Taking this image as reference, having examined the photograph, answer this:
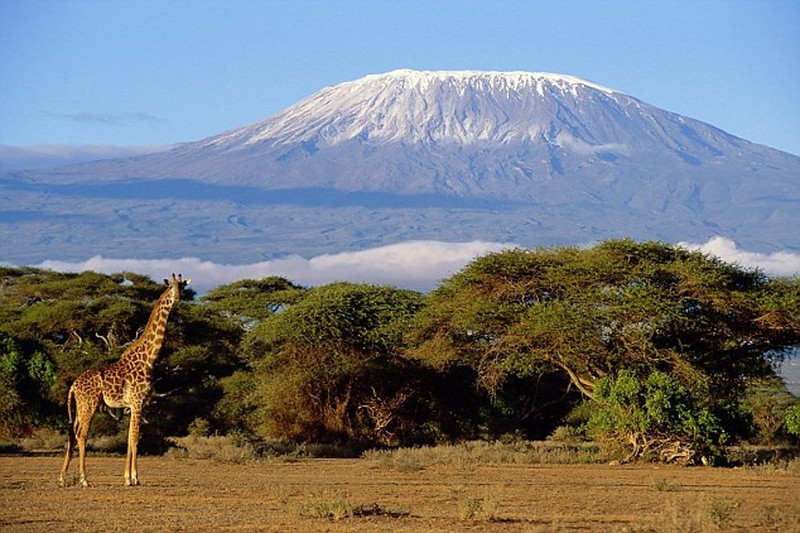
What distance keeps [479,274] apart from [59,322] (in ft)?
51.3

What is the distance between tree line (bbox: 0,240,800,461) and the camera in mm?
29156

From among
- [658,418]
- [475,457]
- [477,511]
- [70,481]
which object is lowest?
[475,457]

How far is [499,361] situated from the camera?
31859 mm

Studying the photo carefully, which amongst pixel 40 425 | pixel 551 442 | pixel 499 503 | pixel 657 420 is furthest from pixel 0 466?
pixel 551 442

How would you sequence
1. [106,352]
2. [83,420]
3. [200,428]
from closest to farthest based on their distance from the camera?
[83,420], [200,428], [106,352]

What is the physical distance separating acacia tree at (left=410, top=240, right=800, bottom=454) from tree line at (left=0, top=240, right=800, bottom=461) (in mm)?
45

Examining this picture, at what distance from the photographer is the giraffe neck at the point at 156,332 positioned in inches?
838

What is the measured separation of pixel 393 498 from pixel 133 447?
407cm

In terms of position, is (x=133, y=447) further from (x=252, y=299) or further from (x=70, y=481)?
(x=252, y=299)

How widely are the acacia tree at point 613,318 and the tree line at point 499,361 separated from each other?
0.15 feet

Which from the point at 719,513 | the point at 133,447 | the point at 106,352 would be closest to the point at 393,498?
the point at 133,447

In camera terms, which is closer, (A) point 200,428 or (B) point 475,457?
(B) point 475,457

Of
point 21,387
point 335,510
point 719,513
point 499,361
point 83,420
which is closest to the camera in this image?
point 719,513

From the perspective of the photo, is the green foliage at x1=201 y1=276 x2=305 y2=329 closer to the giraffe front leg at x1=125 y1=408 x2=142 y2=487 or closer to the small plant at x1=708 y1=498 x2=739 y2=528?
the giraffe front leg at x1=125 y1=408 x2=142 y2=487
